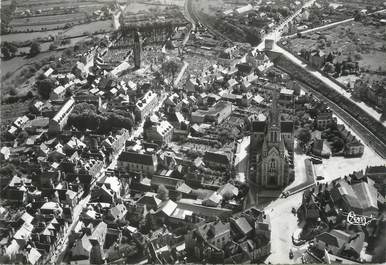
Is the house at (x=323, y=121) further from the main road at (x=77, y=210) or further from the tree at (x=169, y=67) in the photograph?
the tree at (x=169, y=67)

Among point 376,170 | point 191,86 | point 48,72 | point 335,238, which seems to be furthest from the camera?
point 48,72

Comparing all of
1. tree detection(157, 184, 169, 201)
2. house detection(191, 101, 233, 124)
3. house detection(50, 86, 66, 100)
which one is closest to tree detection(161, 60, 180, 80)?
house detection(50, 86, 66, 100)

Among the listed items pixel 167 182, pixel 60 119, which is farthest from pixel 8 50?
pixel 167 182

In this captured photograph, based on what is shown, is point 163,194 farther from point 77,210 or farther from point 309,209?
point 309,209

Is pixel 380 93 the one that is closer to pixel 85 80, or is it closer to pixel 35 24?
pixel 85 80

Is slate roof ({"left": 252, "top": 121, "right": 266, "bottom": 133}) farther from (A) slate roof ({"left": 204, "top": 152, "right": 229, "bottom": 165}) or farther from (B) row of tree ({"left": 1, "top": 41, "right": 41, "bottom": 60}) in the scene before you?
(B) row of tree ({"left": 1, "top": 41, "right": 41, "bottom": 60})

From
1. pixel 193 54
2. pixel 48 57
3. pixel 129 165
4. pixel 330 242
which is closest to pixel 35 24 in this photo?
pixel 48 57
